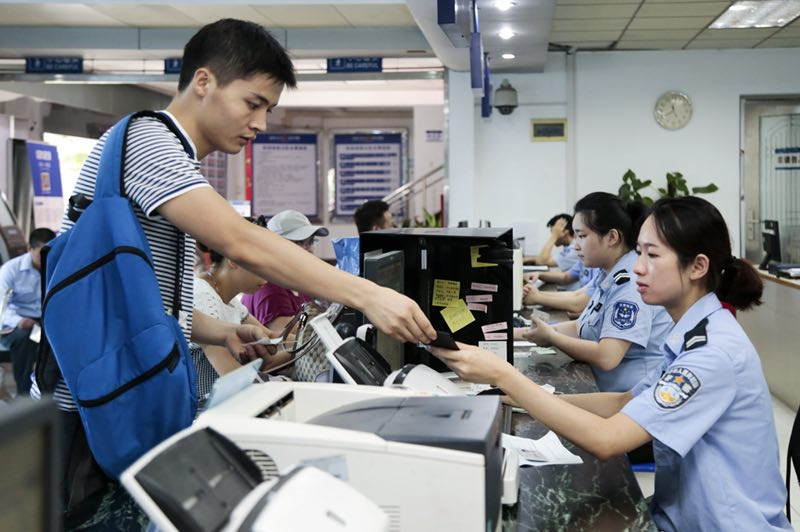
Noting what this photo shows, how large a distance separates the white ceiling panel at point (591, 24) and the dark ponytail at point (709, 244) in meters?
5.15

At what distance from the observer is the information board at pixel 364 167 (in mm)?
13102

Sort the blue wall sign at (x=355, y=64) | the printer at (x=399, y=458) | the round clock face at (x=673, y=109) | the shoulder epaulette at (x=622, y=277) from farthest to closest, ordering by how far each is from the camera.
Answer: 1. the round clock face at (x=673, y=109)
2. the blue wall sign at (x=355, y=64)
3. the shoulder epaulette at (x=622, y=277)
4. the printer at (x=399, y=458)

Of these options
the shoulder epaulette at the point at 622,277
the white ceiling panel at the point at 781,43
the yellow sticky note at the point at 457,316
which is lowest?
the yellow sticky note at the point at 457,316

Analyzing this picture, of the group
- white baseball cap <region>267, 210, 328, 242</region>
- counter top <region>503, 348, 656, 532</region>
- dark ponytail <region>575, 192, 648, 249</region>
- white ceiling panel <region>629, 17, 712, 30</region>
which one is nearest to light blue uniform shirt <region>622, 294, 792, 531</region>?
counter top <region>503, 348, 656, 532</region>

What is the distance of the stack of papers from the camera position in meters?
1.80

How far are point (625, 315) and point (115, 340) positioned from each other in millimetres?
2090

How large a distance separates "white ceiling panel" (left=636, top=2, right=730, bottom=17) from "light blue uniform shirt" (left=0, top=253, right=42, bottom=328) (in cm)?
500

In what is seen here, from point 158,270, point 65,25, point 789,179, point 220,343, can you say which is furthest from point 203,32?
point 789,179

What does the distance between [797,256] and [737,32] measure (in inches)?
94.3

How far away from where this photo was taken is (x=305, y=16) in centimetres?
714

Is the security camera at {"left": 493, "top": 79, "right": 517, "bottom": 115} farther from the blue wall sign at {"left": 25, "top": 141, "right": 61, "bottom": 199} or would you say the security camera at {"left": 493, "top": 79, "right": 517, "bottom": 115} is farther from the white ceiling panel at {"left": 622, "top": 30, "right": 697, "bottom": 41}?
the blue wall sign at {"left": 25, "top": 141, "right": 61, "bottom": 199}

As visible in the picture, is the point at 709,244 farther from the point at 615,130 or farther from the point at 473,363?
the point at 615,130

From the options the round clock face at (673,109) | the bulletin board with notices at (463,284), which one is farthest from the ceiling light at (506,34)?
the bulletin board with notices at (463,284)

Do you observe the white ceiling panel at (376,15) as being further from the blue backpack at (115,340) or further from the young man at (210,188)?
the blue backpack at (115,340)
